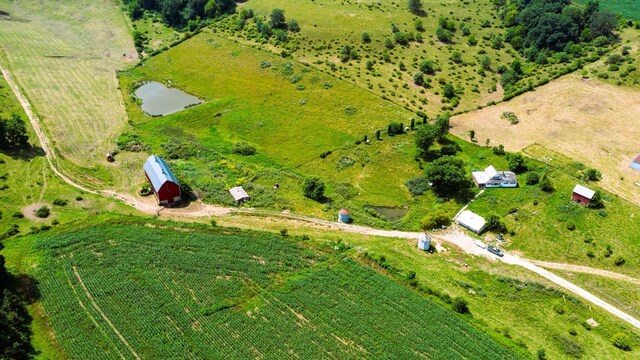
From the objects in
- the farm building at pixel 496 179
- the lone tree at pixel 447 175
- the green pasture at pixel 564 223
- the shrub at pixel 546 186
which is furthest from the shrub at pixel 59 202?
the shrub at pixel 546 186

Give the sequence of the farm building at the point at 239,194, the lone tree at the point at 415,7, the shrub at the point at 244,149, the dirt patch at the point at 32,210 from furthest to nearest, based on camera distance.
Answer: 1. the lone tree at the point at 415,7
2. the shrub at the point at 244,149
3. the farm building at the point at 239,194
4. the dirt patch at the point at 32,210

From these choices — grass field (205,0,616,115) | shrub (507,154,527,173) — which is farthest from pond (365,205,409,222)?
grass field (205,0,616,115)

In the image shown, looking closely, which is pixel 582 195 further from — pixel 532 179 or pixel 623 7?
pixel 623 7

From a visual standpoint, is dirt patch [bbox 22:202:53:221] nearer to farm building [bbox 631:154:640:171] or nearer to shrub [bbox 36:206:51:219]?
shrub [bbox 36:206:51:219]

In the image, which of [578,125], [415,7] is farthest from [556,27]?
[578,125]

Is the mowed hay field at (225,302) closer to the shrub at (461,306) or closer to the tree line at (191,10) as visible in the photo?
the shrub at (461,306)

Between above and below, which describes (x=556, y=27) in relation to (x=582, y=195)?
above
